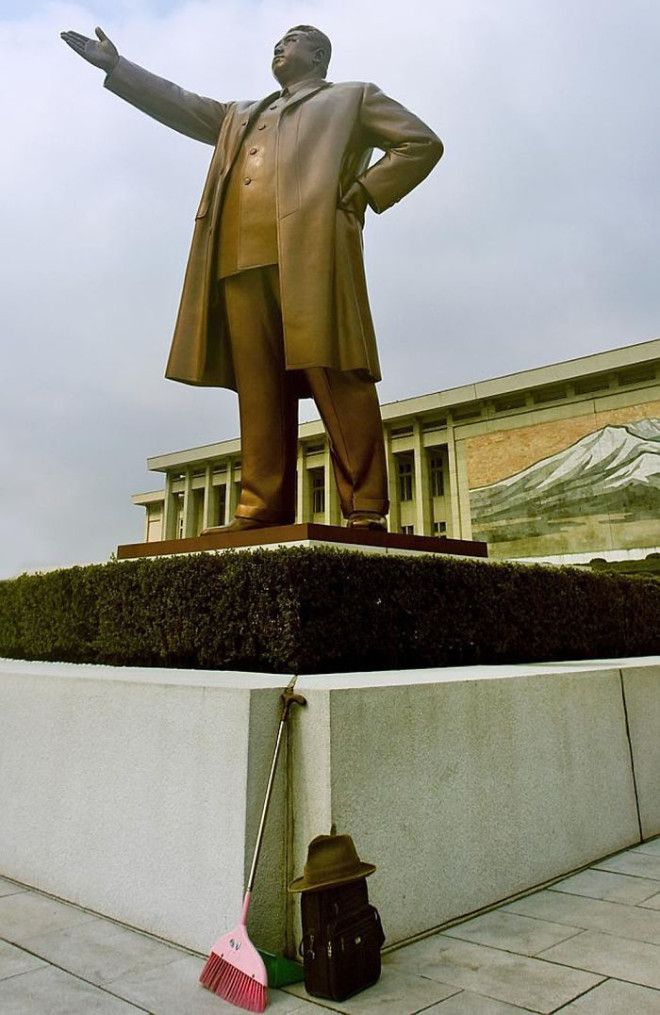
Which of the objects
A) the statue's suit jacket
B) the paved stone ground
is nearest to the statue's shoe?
the statue's suit jacket

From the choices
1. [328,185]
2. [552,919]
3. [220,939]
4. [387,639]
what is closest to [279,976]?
[220,939]

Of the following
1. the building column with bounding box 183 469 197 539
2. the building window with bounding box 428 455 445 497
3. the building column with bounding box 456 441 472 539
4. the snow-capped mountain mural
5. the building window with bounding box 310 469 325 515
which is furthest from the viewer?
the building column with bounding box 183 469 197 539

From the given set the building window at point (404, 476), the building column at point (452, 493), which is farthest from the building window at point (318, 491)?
the building column at point (452, 493)

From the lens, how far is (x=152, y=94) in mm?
4895

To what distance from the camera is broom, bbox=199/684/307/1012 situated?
1.89 meters

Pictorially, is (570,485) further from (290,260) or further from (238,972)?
(238,972)

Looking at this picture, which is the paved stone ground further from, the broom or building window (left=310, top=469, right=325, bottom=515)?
building window (left=310, top=469, right=325, bottom=515)

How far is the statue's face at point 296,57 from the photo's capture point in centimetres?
480

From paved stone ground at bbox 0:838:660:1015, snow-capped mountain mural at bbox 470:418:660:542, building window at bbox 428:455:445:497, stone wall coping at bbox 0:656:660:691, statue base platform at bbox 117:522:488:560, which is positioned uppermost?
building window at bbox 428:455:445:497

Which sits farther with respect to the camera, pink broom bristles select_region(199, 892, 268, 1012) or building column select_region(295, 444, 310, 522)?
building column select_region(295, 444, 310, 522)

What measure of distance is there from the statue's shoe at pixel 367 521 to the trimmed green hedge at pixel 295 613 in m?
0.46

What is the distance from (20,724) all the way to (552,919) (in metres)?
2.52

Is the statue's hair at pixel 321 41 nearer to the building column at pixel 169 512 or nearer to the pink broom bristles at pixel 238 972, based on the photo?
the pink broom bristles at pixel 238 972

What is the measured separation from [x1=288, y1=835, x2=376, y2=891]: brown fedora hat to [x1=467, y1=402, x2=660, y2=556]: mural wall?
74.8ft
